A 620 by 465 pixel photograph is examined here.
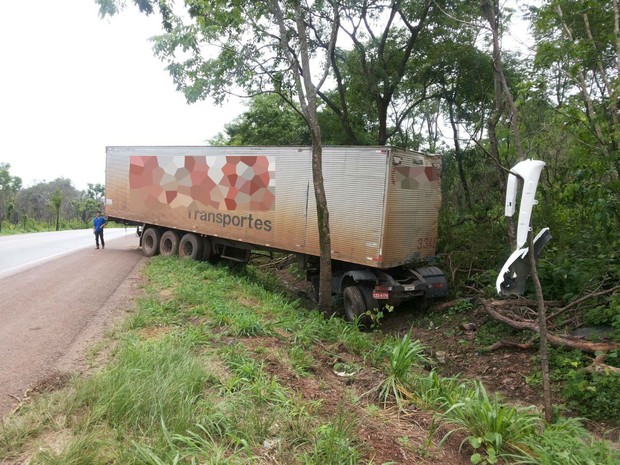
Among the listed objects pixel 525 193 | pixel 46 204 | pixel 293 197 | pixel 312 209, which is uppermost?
pixel 525 193

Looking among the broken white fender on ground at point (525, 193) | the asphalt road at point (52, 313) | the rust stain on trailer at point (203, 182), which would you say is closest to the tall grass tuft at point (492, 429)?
the broken white fender on ground at point (525, 193)

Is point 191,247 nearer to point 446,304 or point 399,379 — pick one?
point 446,304

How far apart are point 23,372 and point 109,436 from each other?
1.87 meters

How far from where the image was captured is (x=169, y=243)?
13.9 meters

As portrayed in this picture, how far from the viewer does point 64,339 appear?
5199mm

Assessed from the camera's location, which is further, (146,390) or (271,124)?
(271,124)

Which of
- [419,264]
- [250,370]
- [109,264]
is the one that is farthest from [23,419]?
[109,264]

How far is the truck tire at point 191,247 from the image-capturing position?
1251 centimetres

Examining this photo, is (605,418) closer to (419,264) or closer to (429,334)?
(429,334)

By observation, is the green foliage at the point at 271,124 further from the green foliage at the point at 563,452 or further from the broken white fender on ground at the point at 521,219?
the green foliage at the point at 563,452

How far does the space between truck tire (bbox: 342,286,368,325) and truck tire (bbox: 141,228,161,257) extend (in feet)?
25.1

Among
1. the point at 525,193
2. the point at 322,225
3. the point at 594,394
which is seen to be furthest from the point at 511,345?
the point at 525,193

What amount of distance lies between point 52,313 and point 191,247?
6.58m

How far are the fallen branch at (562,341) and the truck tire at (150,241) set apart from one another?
10495 millimetres
